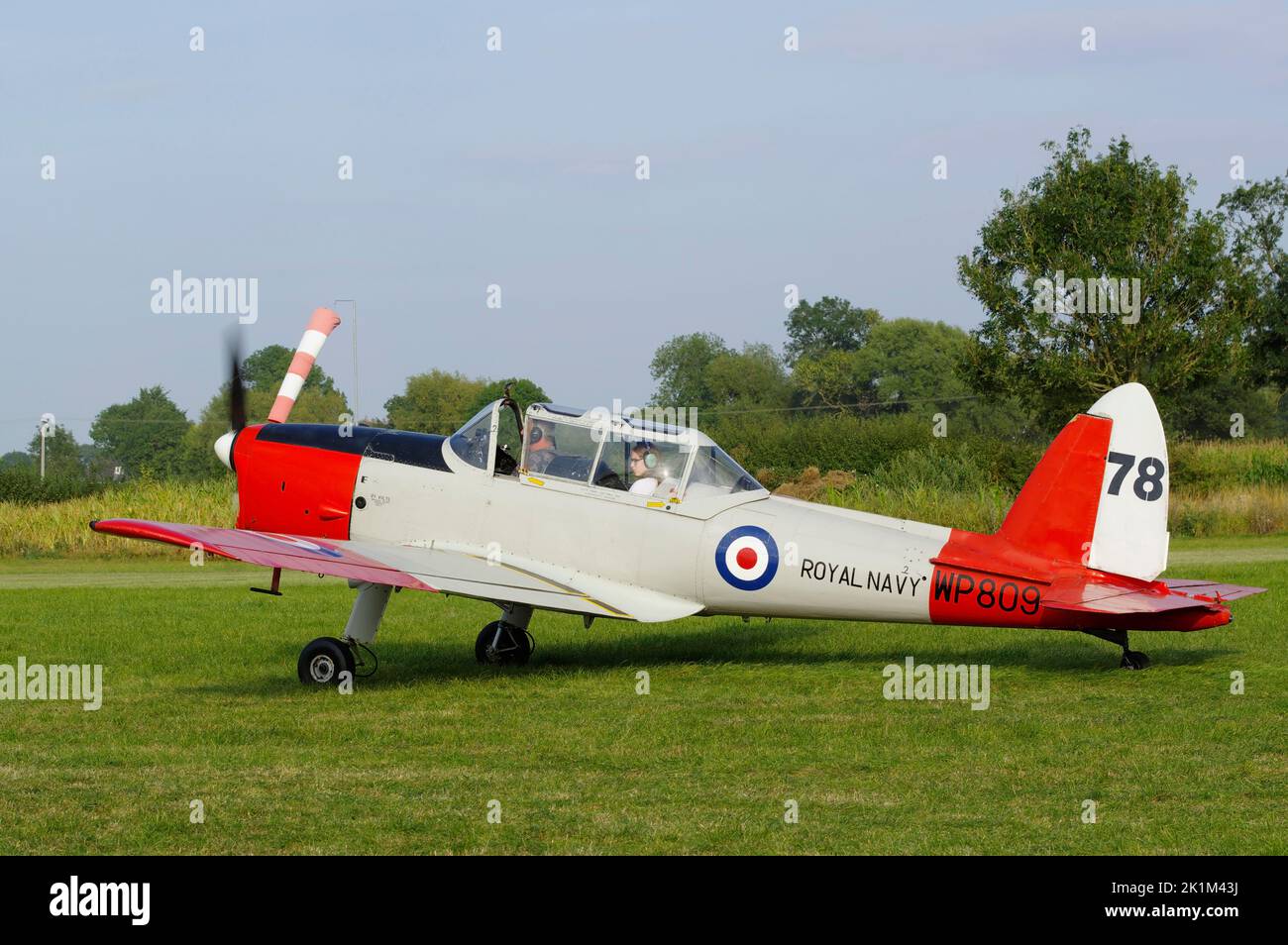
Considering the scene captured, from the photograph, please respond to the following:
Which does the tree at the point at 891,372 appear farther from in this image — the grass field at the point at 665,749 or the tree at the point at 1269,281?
the grass field at the point at 665,749

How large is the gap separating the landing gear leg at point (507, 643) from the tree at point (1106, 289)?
1981 centimetres

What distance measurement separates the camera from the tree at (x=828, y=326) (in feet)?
289

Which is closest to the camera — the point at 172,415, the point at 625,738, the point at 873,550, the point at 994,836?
the point at 994,836

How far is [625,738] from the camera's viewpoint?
8.62 meters

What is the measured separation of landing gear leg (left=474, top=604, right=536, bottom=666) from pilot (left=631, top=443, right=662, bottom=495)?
1.86m

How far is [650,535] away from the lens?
1103cm

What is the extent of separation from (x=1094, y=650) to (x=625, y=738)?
5.37 m

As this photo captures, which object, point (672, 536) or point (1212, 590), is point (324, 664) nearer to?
point (672, 536)

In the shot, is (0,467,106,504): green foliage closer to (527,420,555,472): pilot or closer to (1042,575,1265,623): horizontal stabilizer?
(527,420,555,472): pilot

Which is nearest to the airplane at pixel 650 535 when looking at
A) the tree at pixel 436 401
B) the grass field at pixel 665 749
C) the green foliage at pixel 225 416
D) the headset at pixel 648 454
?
the headset at pixel 648 454

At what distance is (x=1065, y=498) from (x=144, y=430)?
80272mm
